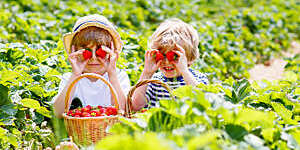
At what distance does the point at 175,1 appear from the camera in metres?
8.80

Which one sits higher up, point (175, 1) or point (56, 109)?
point (175, 1)

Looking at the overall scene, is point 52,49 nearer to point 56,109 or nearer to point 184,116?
point 56,109

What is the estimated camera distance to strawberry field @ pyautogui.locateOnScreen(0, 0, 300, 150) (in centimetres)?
172

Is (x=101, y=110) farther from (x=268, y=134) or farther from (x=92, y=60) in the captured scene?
(x=268, y=134)

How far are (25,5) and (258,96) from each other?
5161 millimetres

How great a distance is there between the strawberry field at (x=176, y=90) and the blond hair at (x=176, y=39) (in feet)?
1.25

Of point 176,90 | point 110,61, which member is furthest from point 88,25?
point 176,90

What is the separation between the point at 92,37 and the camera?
3.12 meters

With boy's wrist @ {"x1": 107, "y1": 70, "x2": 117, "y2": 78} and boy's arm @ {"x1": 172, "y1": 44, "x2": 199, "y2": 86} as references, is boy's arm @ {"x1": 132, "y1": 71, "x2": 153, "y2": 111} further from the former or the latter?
boy's arm @ {"x1": 172, "y1": 44, "x2": 199, "y2": 86}

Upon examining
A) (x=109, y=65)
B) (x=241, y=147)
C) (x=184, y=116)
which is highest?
(x=109, y=65)

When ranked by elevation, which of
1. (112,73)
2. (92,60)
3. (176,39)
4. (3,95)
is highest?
(176,39)

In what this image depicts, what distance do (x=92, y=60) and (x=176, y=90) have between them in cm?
120

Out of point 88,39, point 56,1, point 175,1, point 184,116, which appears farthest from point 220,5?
point 184,116

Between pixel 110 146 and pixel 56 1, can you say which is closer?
pixel 110 146
